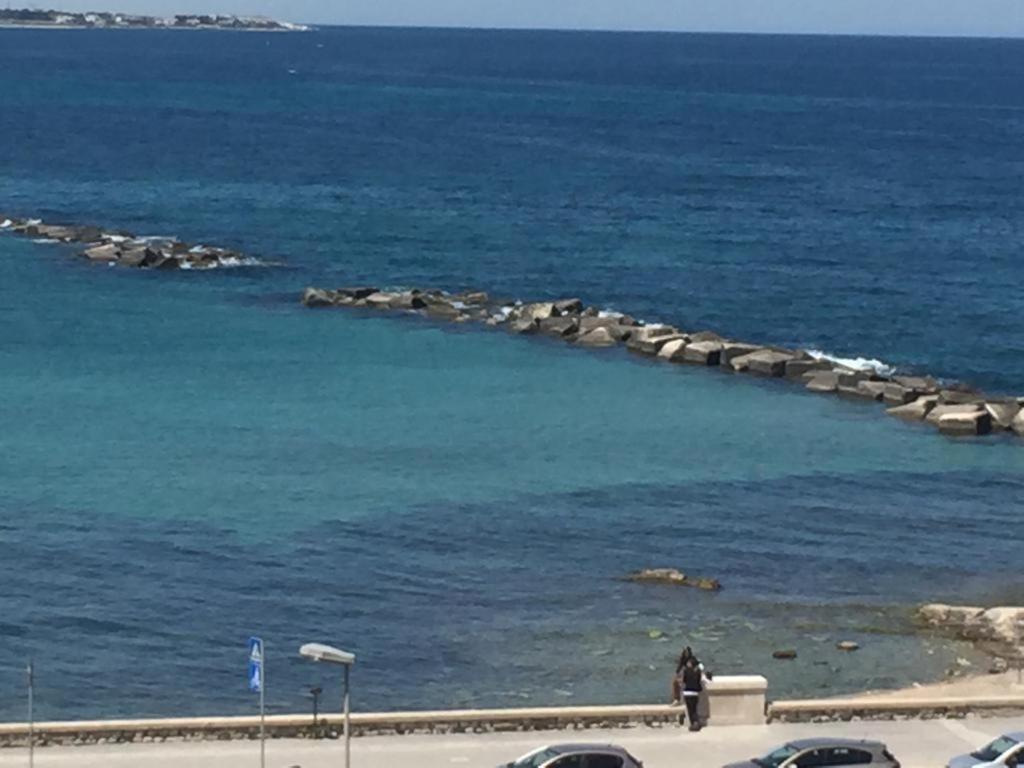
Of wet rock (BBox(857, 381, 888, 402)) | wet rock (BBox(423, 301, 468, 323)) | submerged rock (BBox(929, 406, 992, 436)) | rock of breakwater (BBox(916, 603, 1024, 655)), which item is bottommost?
wet rock (BBox(423, 301, 468, 323))

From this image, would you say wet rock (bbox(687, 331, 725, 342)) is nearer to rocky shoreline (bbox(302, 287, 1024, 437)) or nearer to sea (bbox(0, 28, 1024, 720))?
rocky shoreline (bbox(302, 287, 1024, 437))

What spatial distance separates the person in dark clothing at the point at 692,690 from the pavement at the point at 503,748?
36 centimetres

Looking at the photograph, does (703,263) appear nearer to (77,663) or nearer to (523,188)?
(523,188)

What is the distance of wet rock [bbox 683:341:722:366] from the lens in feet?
273

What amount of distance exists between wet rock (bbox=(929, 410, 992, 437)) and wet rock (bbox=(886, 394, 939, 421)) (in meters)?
1.37

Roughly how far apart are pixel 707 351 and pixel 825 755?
1926 inches

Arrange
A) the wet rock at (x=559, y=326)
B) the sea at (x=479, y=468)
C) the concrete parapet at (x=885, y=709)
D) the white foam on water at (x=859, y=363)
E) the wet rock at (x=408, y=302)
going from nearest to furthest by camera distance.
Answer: the concrete parapet at (x=885, y=709) < the sea at (x=479, y=468) < the white foam on water at (x=859, y=363) < the wet rock at (x=559, y=326) < the wet rock at (x=408, y=302)

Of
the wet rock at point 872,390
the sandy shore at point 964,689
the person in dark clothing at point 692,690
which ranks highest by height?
the person in dark clothing at point 692,690

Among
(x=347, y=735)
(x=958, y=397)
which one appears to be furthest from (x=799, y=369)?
(x=347, y=735)

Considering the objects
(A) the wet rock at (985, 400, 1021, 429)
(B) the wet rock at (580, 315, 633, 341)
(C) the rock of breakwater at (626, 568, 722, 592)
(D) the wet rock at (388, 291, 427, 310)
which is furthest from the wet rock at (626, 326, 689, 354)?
(C) the rock of breakwater at (626, 568, 722, 592)

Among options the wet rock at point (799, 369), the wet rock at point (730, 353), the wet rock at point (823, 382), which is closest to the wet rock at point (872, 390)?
the wet rock at point (823, 382)

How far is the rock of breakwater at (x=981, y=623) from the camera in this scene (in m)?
51.0

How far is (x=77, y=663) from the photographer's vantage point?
159 ft

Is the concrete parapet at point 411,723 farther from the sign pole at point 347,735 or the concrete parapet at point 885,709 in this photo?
the sign pole at point 347,735
